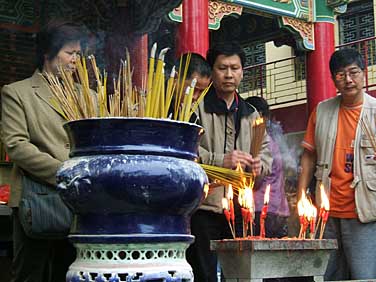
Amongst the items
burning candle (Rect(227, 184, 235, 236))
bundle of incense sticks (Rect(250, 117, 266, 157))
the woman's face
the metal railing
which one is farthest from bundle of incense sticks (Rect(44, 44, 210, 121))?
the metal railing

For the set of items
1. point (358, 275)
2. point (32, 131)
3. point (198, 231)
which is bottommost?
point (358, 275)

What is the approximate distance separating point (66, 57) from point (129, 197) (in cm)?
115

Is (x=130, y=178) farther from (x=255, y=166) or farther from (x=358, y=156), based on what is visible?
(x=358, y=156)

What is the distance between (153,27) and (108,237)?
222 centimetres

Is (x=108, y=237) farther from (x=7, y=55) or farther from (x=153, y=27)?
(x=7, y=55)

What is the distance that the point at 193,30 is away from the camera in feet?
24.3

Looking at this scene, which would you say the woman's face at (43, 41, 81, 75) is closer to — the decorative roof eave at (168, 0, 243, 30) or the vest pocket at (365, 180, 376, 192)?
→ the vest pocket at (365, 180, 376, 192)

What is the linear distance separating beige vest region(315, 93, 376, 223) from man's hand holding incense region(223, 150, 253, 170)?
0.79 meters

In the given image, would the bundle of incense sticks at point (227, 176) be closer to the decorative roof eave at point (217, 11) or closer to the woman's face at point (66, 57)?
the woman's face at point (66, 57)

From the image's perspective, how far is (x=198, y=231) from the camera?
10.7 ft

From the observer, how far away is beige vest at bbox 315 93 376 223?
3631 mm

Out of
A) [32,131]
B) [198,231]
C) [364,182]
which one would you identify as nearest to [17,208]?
[32,131]

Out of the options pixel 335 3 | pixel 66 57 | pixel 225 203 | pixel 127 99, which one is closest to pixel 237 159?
pixel 225 203

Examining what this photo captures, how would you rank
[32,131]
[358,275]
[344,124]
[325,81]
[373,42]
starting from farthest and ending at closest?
[373,42] < [325,81] < [344,124] < [358,275] < [32,131]
